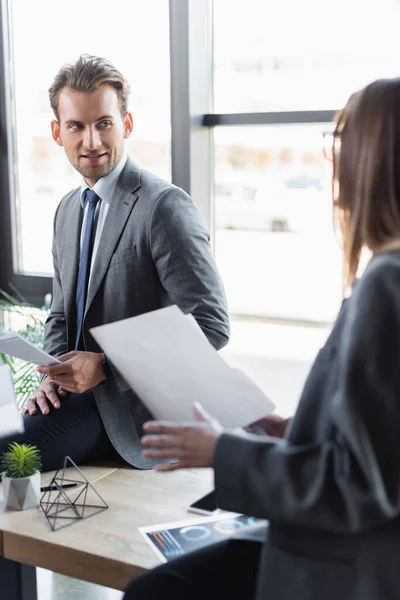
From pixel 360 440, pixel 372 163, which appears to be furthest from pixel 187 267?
pixel 360 440

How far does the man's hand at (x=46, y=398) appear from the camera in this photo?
2.25 metres

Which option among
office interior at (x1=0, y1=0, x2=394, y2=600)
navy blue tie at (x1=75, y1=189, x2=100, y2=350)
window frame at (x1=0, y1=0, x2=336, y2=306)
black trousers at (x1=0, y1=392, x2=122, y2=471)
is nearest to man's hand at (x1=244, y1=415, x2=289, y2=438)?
black trousers at (x1=0, y1=392, x2=122, y2=471)

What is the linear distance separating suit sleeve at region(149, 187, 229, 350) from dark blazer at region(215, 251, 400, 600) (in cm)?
106

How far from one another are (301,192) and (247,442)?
1770mm

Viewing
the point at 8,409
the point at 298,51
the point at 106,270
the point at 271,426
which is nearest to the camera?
the point at 271,426

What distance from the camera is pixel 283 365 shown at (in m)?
2.88

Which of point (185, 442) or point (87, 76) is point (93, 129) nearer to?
point (87, 76)

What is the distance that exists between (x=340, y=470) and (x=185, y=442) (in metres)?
0.25

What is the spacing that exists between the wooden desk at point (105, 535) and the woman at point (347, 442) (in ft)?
1.61

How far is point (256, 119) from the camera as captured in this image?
9.05 ft

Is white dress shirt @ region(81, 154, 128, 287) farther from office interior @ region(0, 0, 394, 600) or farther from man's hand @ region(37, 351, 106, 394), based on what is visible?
office interior @ region(0, 0, 394, 600)

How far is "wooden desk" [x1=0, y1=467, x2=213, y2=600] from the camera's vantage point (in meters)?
1.58

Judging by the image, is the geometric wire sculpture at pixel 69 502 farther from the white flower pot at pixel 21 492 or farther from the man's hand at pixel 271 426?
the man's hand at pixel 271 426

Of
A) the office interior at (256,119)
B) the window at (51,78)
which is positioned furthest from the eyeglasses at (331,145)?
the window at (51,78)
